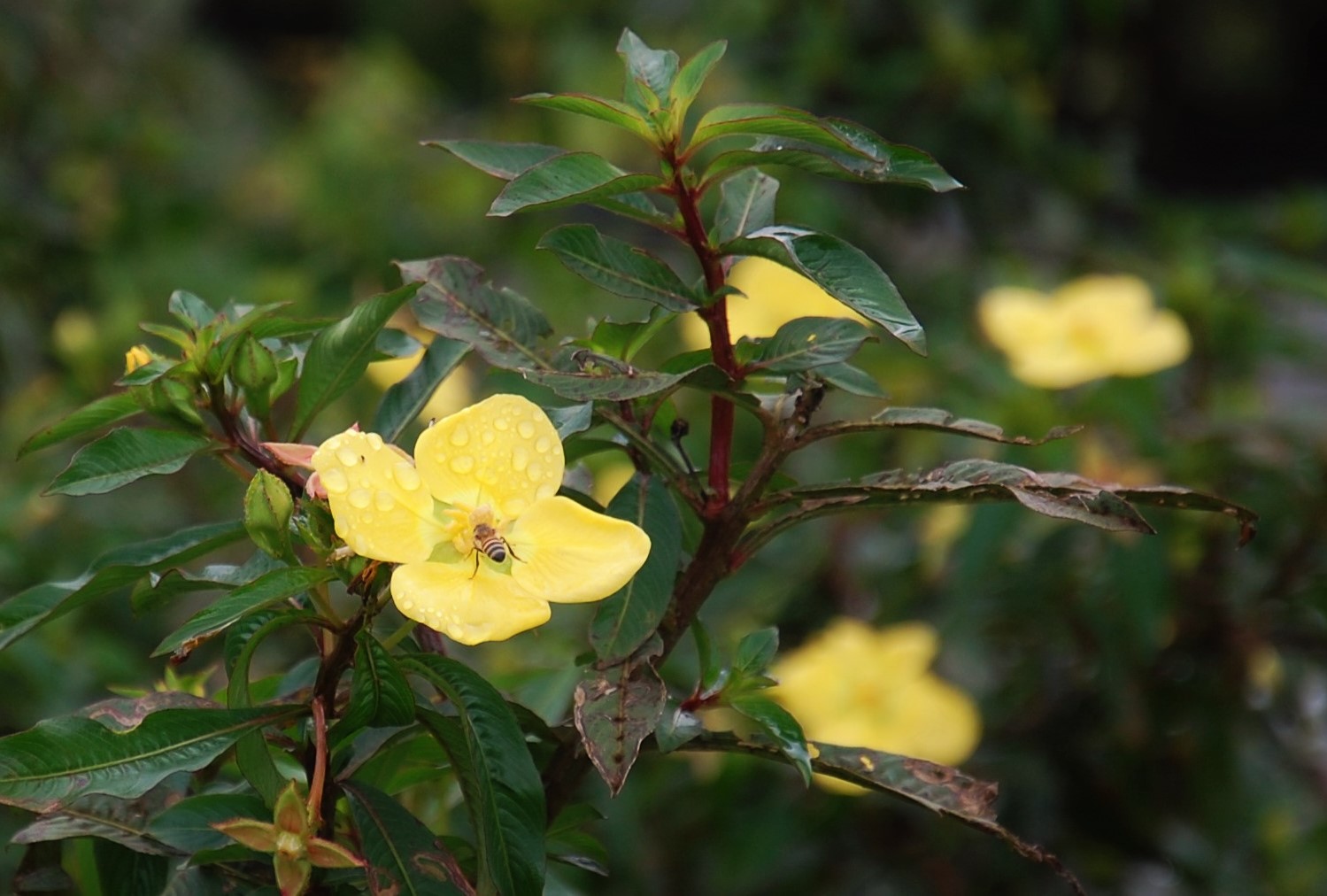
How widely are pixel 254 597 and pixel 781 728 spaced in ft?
0.64

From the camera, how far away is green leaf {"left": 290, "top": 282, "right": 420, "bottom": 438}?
548 mm

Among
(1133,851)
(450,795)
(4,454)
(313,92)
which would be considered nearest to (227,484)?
(4,454)

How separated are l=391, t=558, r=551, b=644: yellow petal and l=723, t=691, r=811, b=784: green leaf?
0.34 feet

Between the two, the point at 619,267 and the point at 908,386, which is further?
the point at 908,386

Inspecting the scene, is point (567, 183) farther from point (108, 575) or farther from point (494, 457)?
point (108, 575)

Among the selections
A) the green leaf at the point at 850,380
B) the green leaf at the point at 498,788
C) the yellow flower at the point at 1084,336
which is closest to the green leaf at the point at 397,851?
the green leaf at the point at 498,788

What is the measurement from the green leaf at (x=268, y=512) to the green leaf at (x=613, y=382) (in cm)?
9

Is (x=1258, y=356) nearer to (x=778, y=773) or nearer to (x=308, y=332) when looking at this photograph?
(x=778, y=773)

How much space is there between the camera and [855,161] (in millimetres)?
512

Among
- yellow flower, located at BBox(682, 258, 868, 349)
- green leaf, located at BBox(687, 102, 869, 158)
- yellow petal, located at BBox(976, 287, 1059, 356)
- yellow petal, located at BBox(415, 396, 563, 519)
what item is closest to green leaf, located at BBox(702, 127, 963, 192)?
green leaf, located at BBox(687, 102, 869, 158)

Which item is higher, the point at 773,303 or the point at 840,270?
the point at 840,270

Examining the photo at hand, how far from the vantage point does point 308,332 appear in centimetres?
60

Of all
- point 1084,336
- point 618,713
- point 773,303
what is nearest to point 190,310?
point 618,713

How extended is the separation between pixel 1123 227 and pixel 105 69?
183 cm
